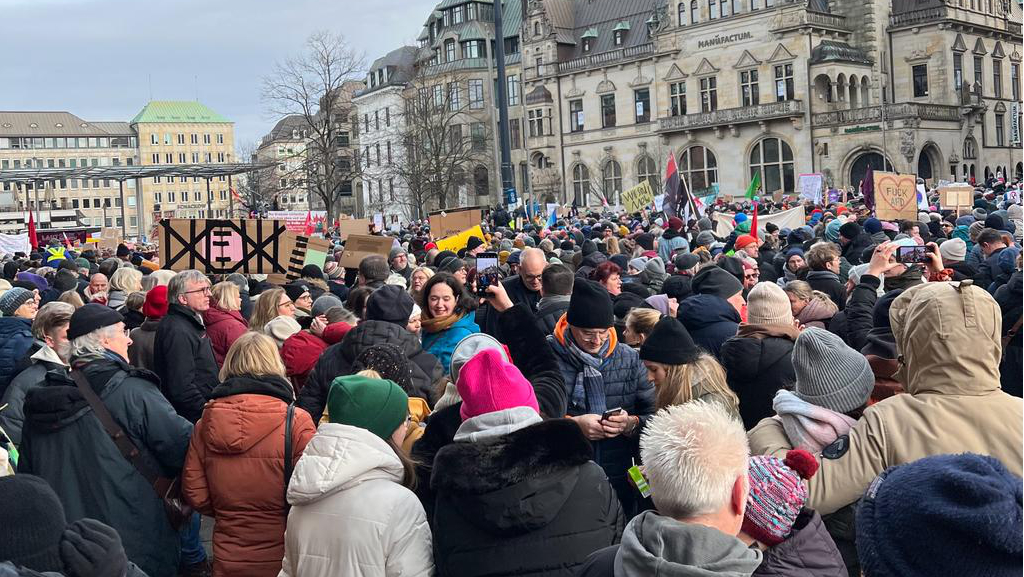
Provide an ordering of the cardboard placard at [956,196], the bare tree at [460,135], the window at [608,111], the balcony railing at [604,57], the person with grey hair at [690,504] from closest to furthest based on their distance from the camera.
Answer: the person with grey hair at [690,504], the cardboard placard at [956,196], the bare tree at [460,135], the balcony railing at [604,57], the window at [608,111]

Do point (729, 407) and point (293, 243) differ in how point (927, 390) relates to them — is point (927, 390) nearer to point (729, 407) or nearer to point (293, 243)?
point (729, 407)

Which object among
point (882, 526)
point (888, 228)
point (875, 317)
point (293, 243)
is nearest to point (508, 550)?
point (882, 526)

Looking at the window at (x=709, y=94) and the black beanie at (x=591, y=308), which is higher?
the window at (x=709, y=94)

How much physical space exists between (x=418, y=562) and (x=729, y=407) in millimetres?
1536

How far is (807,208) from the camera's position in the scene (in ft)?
82.4

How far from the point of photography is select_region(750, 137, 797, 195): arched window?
52.6m

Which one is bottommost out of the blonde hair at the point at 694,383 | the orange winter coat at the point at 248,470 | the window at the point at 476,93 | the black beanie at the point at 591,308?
the orange winter coat at the point at 248,470

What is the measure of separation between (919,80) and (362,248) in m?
46.4

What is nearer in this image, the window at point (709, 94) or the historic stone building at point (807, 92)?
the historic stone building at point (807, 92)

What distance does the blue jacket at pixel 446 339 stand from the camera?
21.3 ft

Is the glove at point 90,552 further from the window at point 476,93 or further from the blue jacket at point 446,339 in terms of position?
the window at point 476,93

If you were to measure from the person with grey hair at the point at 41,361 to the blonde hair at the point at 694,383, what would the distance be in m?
3.08

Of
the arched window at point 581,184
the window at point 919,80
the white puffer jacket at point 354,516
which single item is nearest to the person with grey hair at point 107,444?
the white puffer jacket at point 354,516

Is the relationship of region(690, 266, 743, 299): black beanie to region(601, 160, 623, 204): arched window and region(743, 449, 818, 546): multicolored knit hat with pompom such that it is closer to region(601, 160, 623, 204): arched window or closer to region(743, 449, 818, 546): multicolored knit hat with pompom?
region(743, 449, 818, 546): multicolored knit hat with pompom
